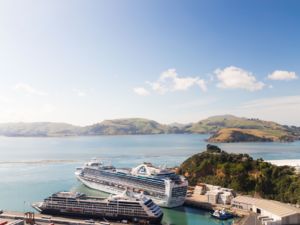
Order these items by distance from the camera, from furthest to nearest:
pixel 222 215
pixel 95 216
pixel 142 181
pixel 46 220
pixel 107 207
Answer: pixel 142 181 < pixel 222 215 < pixel 95 216 < pixel 107 207 < pixel 46 220

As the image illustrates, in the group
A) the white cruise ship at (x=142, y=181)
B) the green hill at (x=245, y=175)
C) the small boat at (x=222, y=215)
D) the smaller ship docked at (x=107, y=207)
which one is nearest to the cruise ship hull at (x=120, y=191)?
the white cruise ship at (x=142, y=181)

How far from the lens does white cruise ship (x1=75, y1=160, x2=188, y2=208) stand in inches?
1197

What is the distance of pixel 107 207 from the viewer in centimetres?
2642

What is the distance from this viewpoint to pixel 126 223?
2556 centimetres

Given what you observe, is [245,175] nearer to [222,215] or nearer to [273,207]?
[273,207]

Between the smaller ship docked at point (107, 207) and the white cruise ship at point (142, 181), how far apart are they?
3896 mm

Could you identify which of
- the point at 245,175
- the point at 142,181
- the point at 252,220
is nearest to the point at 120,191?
the point at 142,181

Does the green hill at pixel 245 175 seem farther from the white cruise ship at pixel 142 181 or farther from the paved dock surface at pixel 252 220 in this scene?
the white cruise ship at pixel 142 181

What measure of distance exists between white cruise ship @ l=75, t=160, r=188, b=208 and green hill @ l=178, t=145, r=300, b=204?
6.57m

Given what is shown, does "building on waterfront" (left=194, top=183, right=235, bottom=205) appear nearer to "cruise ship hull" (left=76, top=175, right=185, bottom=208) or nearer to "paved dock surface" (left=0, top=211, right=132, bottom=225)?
"cruise ship hull" (left=76, top=175, right=185, bottom=208)

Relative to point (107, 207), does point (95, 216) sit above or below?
below

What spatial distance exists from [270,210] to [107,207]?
11.8 meters

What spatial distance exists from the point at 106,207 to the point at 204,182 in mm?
15420

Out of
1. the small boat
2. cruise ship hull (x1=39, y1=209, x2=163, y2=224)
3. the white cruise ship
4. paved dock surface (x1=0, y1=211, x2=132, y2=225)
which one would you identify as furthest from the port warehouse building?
paved dock surface (x1=0, y1=211, x2=132, y2=225)
